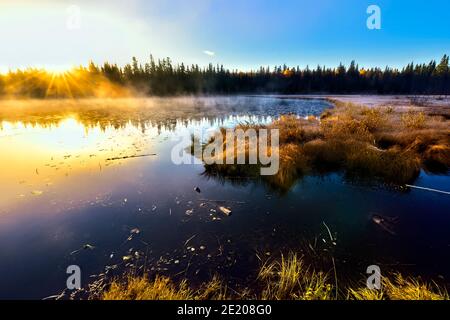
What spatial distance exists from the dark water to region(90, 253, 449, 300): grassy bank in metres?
0.29

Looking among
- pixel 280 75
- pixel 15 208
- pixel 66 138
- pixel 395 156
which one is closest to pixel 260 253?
pixel 15 208

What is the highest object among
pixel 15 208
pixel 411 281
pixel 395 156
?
pixel 395 156

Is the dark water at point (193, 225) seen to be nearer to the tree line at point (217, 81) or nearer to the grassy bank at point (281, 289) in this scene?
the grassy bank at point (281, 289)

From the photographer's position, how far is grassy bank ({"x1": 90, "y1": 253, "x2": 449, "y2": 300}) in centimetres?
371

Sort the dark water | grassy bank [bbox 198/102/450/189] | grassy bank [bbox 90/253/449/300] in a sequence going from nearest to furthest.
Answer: grassy bank [bbox 90/253/449/300], the dark water, grassy bank [bbox 198/102/450/189]

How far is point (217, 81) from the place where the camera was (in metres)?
105

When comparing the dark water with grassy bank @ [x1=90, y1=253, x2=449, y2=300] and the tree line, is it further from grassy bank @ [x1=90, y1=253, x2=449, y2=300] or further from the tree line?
the tree line

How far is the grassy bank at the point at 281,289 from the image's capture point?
3705mm

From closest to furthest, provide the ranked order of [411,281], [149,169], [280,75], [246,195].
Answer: [411,281] → [246,195] → [149,169] → [280,75]

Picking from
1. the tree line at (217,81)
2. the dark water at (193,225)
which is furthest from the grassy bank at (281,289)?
the tree line at (217,81)

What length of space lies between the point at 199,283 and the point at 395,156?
982cm

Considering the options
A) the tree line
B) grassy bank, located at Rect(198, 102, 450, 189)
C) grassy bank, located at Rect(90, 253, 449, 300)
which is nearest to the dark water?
grassy bank, located at Rect(90, 253, 449, 300)

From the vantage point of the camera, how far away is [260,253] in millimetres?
5070
